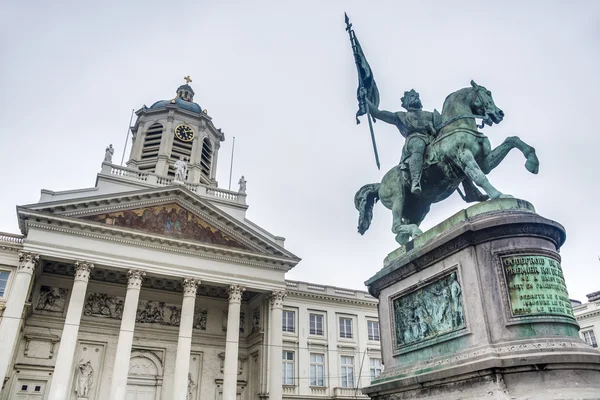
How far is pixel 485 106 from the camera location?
6555 millimetres

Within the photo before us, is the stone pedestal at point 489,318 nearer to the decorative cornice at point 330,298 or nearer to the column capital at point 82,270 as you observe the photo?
the column capital at point 82,270

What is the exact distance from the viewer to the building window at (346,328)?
38281mm

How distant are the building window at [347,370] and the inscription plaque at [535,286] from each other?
112ft

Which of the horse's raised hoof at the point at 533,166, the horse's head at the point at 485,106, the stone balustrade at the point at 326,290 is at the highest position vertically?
the stone balustrade at the point at 326,290

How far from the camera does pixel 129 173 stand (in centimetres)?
3512

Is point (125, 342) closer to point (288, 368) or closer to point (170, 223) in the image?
point (170, 223)

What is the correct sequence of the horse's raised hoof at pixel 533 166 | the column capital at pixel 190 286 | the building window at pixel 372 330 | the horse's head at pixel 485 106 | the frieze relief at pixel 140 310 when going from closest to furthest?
1. the horse's raised hoof at pixel 533 166
2. the horse's head at pixel 485 106
3. the column capital at pixel 190 286
4. the frieze relief at pixel 140 310
5. the building window at pixel 372 330

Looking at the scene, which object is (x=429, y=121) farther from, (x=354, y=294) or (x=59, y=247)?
(x=354, y=294)

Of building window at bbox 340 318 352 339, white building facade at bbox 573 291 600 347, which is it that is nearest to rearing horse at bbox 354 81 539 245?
building window at bbox 340 318 352 339


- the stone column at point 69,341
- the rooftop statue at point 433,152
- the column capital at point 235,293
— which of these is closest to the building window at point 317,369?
the column capital at point 235,293

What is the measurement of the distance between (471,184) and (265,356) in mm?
26722

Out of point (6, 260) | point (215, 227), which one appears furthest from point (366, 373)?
point (6, 260)

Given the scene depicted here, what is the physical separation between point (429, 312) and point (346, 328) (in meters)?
34.2

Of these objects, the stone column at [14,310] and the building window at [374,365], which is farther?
the building window at [374,365]
